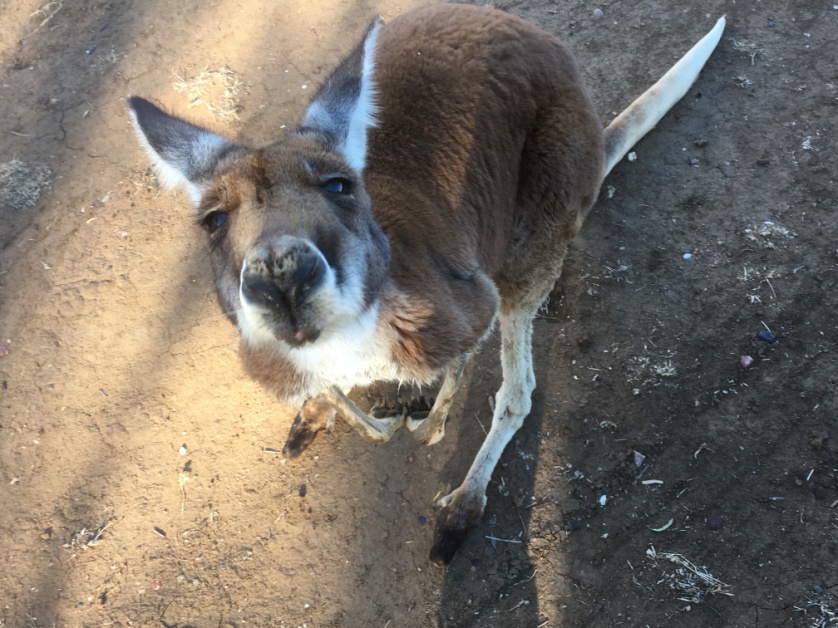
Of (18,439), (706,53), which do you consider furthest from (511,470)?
(706,53)

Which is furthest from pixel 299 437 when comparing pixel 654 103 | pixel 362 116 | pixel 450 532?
pixel 654 103

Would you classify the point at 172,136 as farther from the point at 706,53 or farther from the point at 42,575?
the point at 706,53

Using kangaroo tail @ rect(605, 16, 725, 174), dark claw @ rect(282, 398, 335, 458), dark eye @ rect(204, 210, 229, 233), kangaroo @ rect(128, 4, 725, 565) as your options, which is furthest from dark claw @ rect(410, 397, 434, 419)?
kangaroo tail @ rect(605, 16, 725, 174)

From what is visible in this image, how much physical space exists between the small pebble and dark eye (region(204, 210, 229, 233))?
9.54ft

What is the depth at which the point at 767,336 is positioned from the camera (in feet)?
10.7

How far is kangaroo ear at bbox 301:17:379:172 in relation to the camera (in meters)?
2.31

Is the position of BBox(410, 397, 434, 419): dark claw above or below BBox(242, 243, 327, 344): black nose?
below

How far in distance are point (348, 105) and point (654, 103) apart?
255 centimetres

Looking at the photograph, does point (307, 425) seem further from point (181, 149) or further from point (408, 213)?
point (181, 149)

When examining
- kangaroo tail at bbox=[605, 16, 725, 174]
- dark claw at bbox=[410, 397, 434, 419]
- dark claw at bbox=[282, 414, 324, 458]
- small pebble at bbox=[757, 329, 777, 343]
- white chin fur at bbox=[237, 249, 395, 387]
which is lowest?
small pebble at bbox=[757, 329, 777, 343]

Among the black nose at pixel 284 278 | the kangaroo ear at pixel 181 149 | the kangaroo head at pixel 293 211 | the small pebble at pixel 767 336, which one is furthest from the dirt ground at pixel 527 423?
the black nose at pixel 284 278

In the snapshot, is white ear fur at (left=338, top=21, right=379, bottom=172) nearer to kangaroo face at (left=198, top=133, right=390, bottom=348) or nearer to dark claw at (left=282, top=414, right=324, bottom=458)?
kangaroo face at (left=198, top=133, right=390, bottom=348)

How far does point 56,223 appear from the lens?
13.5 ft

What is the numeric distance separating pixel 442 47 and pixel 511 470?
2.19 metres
